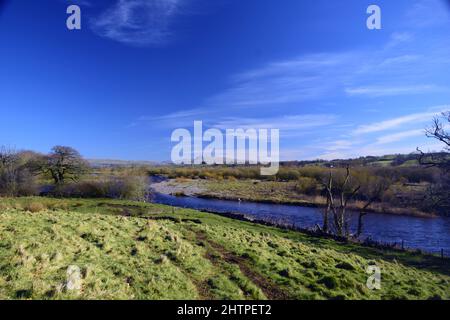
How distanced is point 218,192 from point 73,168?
103ft

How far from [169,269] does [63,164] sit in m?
58.0

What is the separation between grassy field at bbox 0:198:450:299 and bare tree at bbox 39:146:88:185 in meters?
45.9

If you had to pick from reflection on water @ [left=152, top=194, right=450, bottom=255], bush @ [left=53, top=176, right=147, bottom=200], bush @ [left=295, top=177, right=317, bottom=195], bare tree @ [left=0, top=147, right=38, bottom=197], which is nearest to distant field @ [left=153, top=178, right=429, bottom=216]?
bush @ [left=295, top=177, right=317, bottom=195]

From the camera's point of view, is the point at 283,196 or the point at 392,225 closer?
the point at 392,225

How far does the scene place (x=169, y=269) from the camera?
11.9 meters

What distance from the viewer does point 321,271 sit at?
46.9ft

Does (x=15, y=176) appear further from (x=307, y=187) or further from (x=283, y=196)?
(x=307, y=187)

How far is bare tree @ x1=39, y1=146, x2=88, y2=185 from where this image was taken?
61312mm

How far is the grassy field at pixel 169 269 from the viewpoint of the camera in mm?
9703

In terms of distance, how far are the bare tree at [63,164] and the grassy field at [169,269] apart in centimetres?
4595

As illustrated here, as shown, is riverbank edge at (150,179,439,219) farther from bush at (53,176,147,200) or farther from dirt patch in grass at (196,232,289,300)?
dirt patch in grass at (196,232,289,300)

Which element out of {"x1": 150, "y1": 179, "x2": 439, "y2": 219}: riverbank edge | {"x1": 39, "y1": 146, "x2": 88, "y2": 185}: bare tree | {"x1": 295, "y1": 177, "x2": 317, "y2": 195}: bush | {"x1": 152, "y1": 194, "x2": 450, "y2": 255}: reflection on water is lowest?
{"x1": 152, "y1": 194, "x2": 450, "y2": 255}: reflection on water

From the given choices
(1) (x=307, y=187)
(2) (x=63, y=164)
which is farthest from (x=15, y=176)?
(1) (x=307, y=187)

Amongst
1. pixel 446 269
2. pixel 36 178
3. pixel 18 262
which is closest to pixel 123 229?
pixel 18 262
